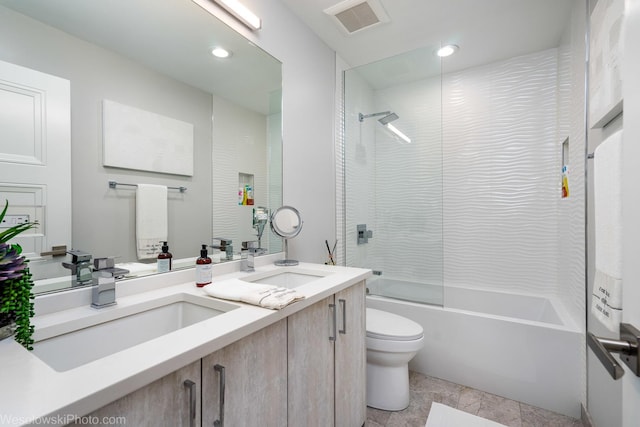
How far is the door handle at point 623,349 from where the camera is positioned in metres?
0.48

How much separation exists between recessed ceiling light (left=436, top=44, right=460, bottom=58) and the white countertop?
234 cm

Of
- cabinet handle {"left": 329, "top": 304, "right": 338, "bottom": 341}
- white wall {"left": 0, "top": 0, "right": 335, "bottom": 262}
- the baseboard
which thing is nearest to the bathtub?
the baseboard

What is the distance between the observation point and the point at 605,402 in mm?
1342

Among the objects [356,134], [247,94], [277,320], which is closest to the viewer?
[277,320]

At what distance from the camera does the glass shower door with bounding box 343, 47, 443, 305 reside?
7.95ft

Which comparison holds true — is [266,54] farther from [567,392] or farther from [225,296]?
[567,392]

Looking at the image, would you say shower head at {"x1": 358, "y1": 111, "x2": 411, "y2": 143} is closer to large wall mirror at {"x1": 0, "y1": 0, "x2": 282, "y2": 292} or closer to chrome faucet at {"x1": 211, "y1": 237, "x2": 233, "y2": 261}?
large wall mirror at {"x1": 0, "y1": 0, "x2": 282, "y2": 292}

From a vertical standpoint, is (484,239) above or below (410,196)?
below

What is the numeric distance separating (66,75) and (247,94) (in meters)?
0.85

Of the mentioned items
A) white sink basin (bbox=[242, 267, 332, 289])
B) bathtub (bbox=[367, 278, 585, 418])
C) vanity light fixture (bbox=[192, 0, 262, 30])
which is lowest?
bathtub (bbox=[367, 278, 585, 418])

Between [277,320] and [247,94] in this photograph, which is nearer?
[277,320]

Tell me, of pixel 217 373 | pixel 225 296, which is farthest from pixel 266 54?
pixel 217 373

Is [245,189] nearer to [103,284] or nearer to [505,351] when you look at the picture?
[103,284]

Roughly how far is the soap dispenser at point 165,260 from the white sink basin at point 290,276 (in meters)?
0.42
